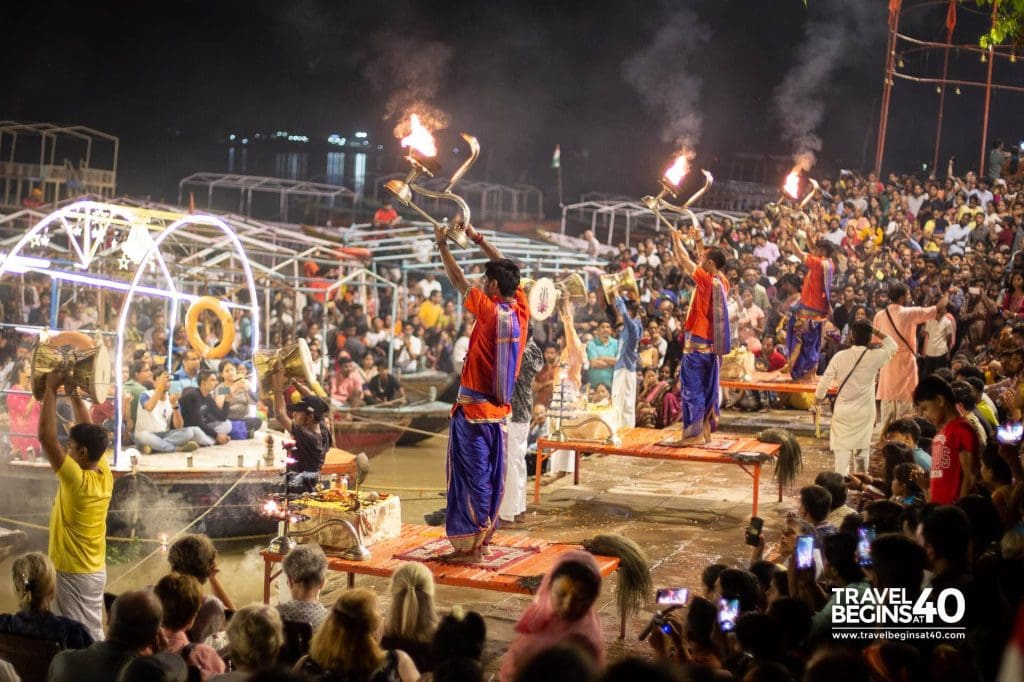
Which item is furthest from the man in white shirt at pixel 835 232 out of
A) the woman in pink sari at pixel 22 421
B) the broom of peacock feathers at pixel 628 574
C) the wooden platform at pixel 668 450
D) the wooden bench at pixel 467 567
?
the broom of peacock feathers at pixel 628 574

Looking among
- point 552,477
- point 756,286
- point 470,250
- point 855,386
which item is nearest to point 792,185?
point 855,386

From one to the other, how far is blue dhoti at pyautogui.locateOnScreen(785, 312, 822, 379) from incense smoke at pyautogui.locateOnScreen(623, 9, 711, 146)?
1591 cm

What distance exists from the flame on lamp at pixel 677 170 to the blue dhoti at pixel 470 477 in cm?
428

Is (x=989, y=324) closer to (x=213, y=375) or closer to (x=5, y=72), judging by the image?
(x=213, y=375)

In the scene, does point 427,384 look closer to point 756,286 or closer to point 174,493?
point 756,286

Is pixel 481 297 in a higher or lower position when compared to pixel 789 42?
lower

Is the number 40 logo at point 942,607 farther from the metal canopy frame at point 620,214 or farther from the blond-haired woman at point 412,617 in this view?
the metal canopy frame at point 620,214

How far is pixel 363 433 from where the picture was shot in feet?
51.3

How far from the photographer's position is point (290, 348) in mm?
8234

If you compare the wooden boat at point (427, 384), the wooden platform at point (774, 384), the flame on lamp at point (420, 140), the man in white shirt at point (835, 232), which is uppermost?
the man in white shirt at point (835, 232)

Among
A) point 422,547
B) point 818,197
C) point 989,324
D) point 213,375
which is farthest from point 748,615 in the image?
point 818,197

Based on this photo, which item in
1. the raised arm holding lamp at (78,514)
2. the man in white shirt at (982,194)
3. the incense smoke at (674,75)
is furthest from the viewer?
the incense smoke at (674,75)

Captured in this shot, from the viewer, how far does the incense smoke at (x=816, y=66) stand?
94.1 ft

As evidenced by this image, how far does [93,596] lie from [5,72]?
2960 centimetres
